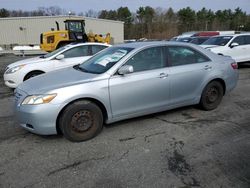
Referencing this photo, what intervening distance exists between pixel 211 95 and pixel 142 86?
186 centimetres

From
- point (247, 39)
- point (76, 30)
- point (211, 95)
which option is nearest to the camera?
point (211, 95)

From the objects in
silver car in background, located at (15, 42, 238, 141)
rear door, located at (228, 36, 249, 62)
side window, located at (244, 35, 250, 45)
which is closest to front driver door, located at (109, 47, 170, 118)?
silver car in background, located at (15, 42, 238, 141)

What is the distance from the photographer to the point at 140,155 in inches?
129

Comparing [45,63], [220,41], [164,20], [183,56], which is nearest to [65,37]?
[45,63]

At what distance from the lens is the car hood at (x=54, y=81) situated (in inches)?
139

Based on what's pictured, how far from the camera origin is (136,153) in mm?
3330

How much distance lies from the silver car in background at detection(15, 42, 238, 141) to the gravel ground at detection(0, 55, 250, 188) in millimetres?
313

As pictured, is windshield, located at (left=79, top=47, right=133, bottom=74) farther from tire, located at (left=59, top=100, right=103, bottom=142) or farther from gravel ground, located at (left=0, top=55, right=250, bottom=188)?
gravel ground, located at (left=0, top=55, right=250, bottom=188)

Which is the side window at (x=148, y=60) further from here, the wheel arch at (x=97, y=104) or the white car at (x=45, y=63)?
the white car at (x=45, y=63)

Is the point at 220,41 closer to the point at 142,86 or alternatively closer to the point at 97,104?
the point at 142,86

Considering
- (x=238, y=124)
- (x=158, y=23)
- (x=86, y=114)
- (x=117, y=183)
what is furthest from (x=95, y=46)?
(x=158, y=23)

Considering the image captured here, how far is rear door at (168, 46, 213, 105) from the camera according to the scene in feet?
14.3

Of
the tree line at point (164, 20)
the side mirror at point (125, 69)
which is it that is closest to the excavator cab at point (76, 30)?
the side mirror at point (125, 69)

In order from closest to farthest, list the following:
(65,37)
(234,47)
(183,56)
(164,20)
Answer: (183,56) → (234,47) → (65,37) → (164,20)
